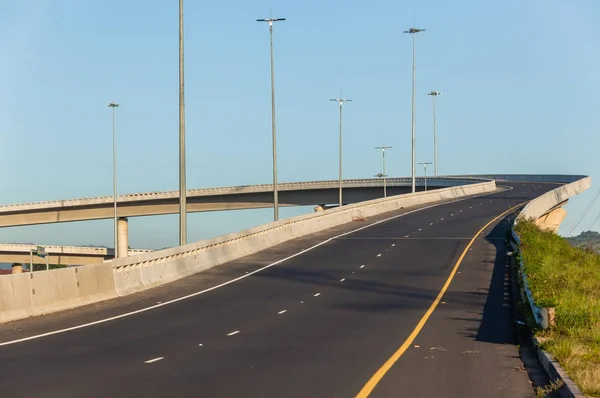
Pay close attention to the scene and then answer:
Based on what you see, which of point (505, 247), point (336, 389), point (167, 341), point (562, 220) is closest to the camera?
point (336, 389)

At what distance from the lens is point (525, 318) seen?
69.1 feet

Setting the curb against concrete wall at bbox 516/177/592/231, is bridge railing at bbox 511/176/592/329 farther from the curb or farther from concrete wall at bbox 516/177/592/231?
the curb

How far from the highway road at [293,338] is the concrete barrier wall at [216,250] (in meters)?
0.75

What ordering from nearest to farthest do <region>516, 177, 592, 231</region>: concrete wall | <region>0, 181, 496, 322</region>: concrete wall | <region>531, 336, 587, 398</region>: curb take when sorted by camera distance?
<region>531, 336, 587, 398</region>: curb → <region>0, 181, 496, 322</region>: concrete wall → <region>516, 177, 592, 231</region>: concrete wall

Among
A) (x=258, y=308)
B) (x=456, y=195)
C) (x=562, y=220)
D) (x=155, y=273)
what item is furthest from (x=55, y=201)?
(x=258, y=308)

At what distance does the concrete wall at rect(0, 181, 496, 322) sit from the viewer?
22.6 meters

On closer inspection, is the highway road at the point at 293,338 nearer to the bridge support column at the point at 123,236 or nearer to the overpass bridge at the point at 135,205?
the bridge support column at the point at 123,236

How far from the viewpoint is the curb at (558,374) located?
1149cm

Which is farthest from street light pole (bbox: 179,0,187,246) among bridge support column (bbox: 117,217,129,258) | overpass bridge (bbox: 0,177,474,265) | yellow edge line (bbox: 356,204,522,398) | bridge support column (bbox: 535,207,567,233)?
overpass bridge (bbox: 0,177,474,265)

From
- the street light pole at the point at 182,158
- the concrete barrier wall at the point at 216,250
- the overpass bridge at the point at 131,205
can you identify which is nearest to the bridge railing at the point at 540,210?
the street light pole at the point at 182,158

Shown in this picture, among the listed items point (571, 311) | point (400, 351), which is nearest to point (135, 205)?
point (571, 311)

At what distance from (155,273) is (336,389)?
19.6 meters

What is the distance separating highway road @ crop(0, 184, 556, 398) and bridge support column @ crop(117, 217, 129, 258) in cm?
6602

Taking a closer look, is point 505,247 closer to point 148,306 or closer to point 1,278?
point 148,306
